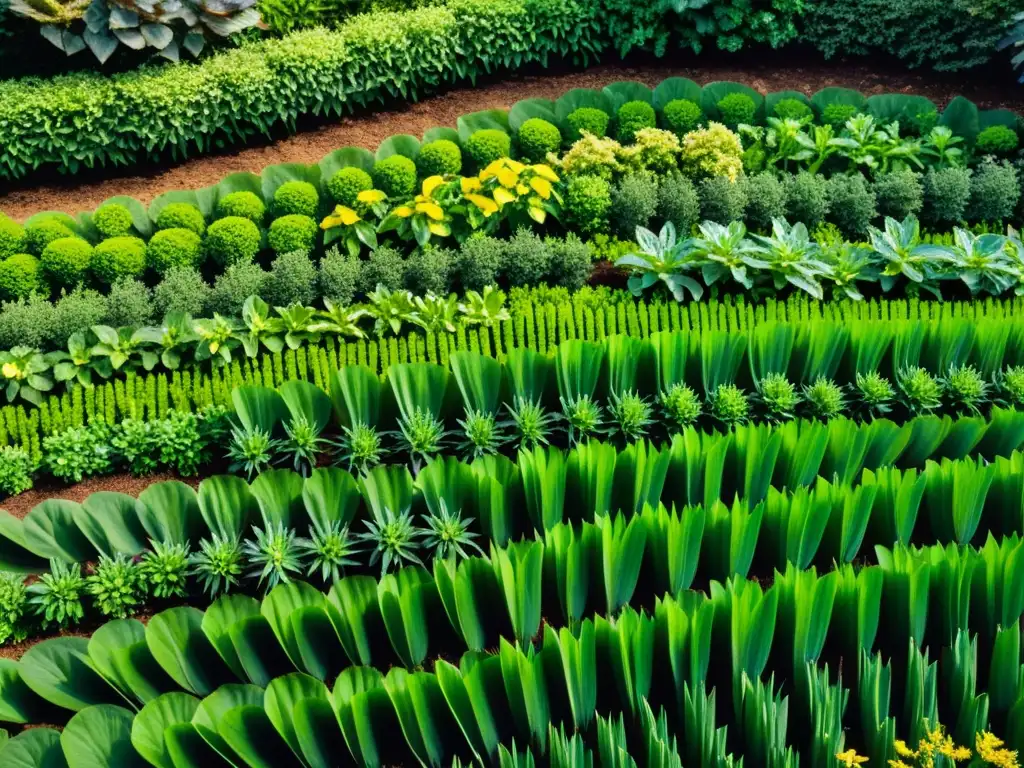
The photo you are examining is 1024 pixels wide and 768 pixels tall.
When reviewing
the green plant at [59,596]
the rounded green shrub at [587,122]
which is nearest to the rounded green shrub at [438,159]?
the rounded green shrub at [587,122]

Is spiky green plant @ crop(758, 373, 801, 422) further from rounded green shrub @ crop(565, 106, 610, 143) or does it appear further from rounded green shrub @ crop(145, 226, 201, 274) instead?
rounded green shrub @ crop(145, 226, 201, 274)

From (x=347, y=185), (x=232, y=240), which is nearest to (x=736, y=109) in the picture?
(x=347, y=185)

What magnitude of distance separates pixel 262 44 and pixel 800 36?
4326 mm

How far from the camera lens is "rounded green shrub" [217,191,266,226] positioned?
7.92m

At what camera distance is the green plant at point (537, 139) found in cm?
854

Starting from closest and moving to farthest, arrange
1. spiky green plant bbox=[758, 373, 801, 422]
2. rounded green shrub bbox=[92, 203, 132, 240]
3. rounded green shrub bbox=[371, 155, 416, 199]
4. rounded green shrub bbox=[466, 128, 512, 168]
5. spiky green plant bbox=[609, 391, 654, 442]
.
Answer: spiky green plant bbox=[609, 391, 654, 442]
spiky green plant bbox=[758, 373, 801, 422]
rounded green shrub bbox=[92, 203, 132, 240]
rounded green shrub bbox=[371, 155, 416, 199]
rounded green shrub bbox=[466, 128, 512, 168]

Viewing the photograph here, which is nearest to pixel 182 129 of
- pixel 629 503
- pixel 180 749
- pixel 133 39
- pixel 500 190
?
pixel 133 39

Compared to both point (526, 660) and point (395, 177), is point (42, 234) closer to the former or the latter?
point (395, 177)

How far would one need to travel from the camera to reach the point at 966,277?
7453mm

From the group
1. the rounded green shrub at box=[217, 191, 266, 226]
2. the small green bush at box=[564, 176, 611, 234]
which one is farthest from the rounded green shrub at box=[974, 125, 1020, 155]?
the rounded green shrub at box=[217, 191, 266, 226]

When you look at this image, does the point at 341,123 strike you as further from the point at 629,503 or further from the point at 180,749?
the point at 180,749

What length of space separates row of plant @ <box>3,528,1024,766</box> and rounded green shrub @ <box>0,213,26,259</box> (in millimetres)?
3642

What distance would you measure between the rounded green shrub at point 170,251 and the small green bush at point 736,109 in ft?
13.0

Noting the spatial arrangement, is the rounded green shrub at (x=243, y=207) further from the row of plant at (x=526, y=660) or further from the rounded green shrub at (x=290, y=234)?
the row of plant at (x=526, y=660)
